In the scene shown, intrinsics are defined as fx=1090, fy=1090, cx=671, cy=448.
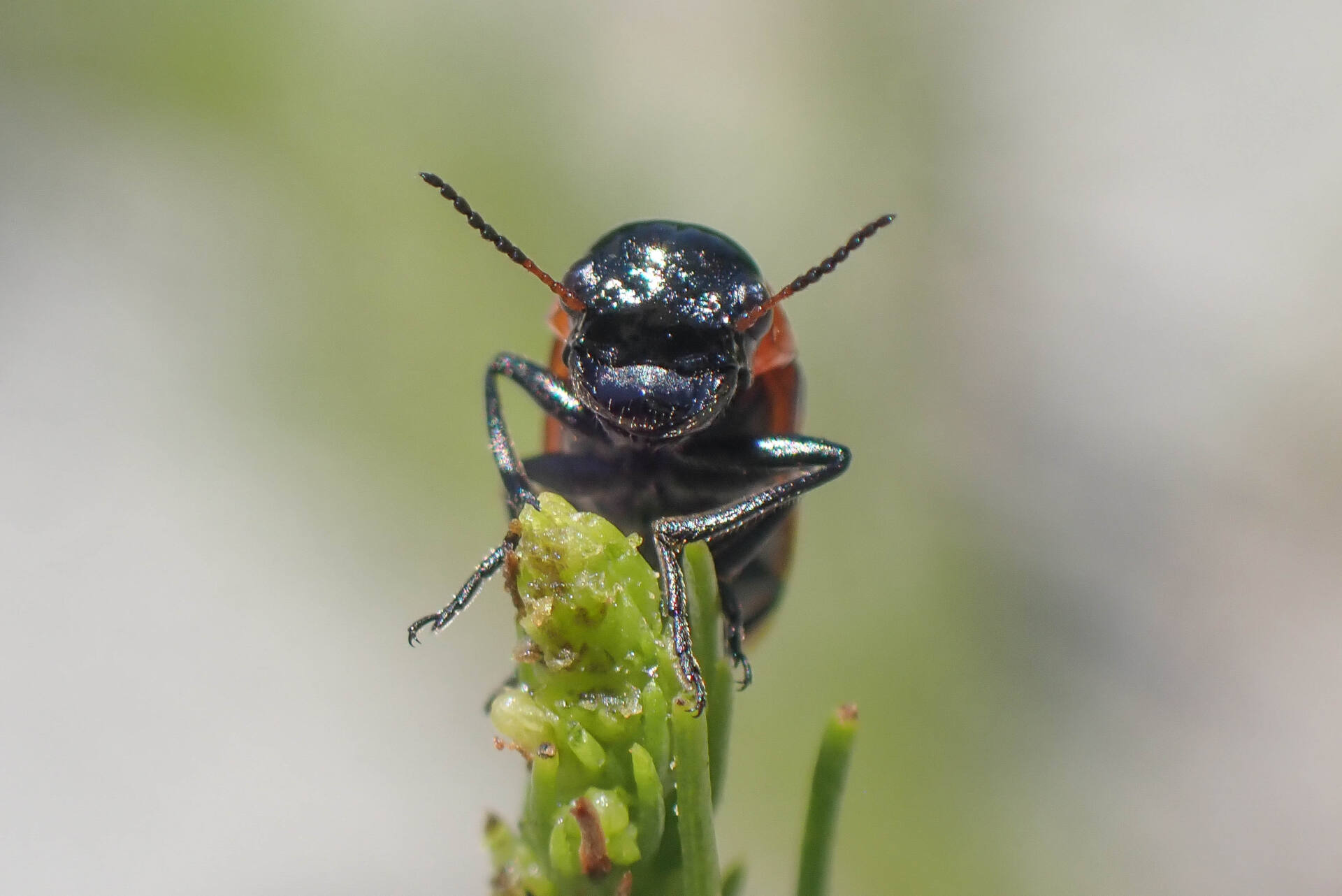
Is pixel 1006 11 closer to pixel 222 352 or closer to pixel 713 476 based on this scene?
pixel 222 352

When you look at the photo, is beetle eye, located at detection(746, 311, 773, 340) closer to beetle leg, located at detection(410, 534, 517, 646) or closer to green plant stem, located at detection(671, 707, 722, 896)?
beetle leg, located at detection(410, 534, 517, 646)

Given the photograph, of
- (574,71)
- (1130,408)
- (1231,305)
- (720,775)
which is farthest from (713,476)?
(574,71)

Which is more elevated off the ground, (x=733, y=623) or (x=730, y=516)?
(x=730, y=516)

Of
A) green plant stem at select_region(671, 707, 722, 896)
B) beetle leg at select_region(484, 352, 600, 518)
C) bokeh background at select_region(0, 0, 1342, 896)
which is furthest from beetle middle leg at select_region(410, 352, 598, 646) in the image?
bokeh background at select_region(0, 0, 1342, 896)

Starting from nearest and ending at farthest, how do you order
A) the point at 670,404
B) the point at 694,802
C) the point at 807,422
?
the point at 694,802 < the point at 670,404 < the point at 807,422

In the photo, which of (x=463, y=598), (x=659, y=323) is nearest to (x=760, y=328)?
(x=659, y=323)

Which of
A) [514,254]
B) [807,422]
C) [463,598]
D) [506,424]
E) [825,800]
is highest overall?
[514,254]

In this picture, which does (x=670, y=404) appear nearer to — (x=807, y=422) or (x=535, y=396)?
(x=535, y=396)
